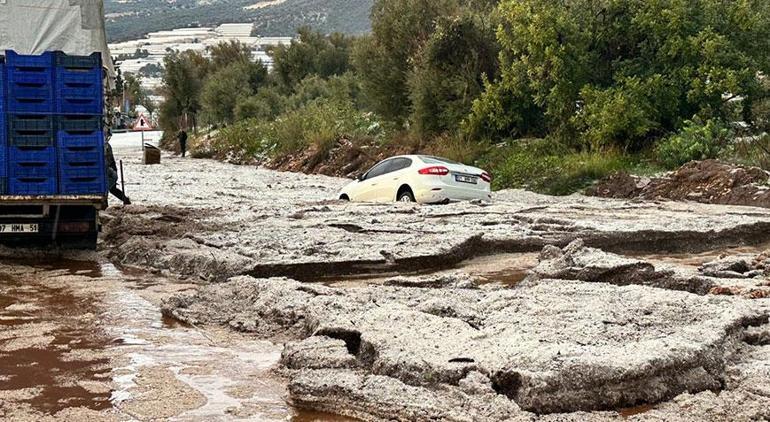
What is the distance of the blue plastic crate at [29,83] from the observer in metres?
13.2

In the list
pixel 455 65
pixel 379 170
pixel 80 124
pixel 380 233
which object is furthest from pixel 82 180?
pixel 455 65

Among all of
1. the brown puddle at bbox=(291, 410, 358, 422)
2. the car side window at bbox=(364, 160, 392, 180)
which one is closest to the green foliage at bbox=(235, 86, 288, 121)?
the car side window at bbox=(364, 160, 392, 180)

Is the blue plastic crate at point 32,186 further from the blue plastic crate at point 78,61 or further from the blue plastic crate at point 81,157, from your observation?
the blue plastic crate at point 78,61

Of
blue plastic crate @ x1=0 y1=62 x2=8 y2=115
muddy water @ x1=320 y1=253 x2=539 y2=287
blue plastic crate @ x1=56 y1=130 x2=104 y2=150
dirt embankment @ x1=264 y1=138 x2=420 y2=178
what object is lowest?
dirt embankment @ x1=264 y1=138 x2=420 y2=178

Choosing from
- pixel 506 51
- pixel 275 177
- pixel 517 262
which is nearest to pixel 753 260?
pixel 517 262

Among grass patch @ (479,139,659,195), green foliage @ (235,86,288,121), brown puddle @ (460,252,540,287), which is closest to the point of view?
brown puddle @ (460,252,540,287)

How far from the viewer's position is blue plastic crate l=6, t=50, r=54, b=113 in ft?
43.2

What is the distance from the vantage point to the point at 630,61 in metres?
26.7

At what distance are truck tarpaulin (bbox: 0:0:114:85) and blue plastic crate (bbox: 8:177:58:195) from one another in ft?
5.79

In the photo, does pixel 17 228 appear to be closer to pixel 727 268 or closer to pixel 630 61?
pixel 727 268

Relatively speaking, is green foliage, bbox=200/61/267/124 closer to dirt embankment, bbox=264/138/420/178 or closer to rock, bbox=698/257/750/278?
dirt embankment, bbox=264/138/420/178

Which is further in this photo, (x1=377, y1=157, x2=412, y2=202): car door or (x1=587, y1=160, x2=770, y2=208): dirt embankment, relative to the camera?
(x1=587, y1=160, x2=770, y2=208): dirt embankment

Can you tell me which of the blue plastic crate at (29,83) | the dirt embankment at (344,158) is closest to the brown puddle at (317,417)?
the blue plastic crate at (29,83)

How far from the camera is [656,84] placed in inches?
996
